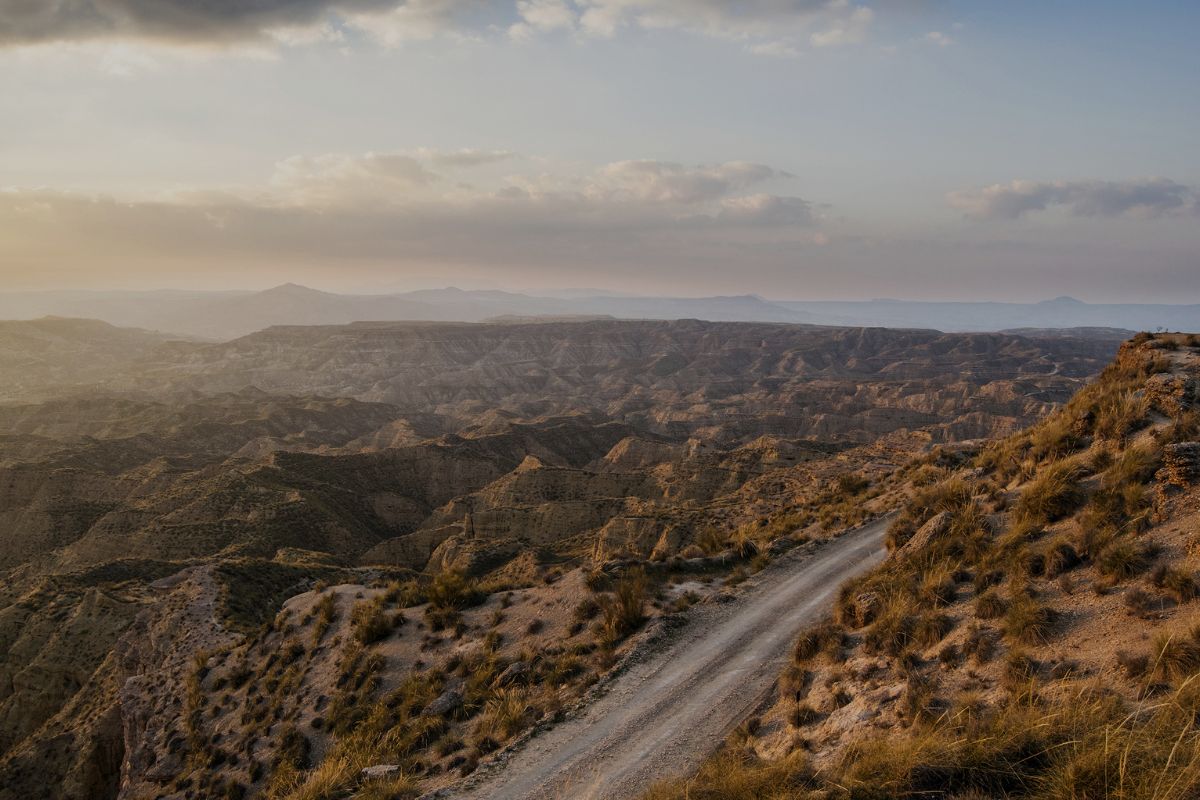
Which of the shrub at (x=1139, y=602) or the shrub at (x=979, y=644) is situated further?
the shrub at (x=979, y=644)

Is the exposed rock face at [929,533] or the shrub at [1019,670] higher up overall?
the exposed rock face at [929,533]

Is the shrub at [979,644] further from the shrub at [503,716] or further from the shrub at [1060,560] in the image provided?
the shrub at [503,716]

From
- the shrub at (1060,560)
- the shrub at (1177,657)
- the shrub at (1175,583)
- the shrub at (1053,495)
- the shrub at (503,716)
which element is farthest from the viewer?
the shrub at (1053,495)

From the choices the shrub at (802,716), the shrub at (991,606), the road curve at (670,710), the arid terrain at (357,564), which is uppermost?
the shrub at (991,606)

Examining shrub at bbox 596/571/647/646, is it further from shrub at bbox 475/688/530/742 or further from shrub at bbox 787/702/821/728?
shrub at bbox 787/702/821/728

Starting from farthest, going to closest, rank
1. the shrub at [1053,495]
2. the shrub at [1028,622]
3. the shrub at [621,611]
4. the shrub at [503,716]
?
1. the shrub at [621,611]
2. the shrub at [1053,495]
3. the shrub at [503,716]
4. the shrub at [1028,622]

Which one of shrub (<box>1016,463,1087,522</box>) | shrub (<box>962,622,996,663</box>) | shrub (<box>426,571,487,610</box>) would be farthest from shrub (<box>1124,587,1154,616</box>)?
shrub (<box>426,571,487,610</box>)

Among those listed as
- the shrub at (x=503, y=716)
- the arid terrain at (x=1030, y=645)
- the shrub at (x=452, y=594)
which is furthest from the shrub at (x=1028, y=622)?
the shrub at (x=452, y=594)

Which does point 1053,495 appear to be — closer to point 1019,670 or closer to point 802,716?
point 1019,670

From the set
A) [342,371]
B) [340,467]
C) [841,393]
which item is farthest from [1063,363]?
[342,371]
